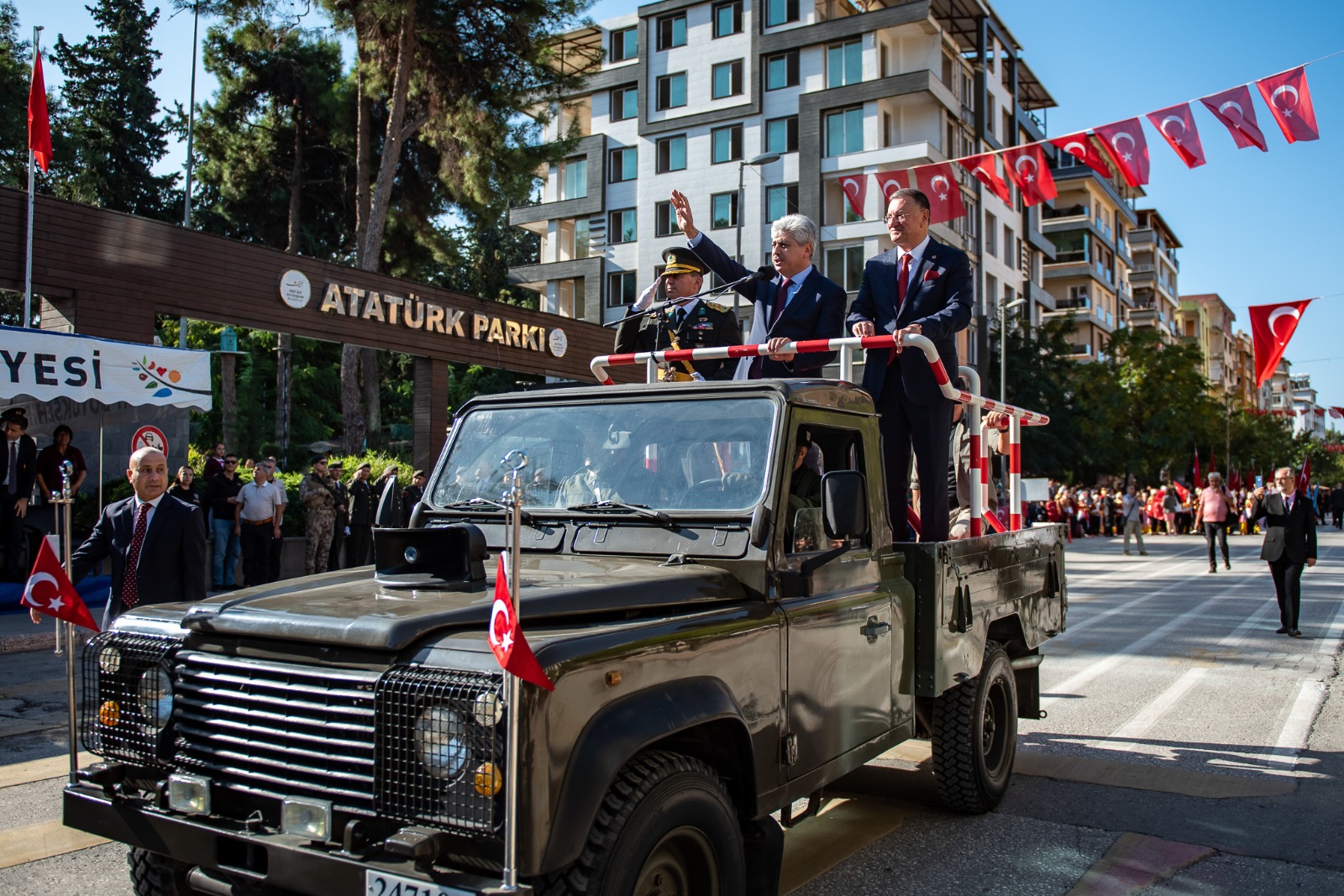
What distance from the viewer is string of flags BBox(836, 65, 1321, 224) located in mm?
12633

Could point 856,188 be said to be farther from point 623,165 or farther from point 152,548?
point 623,165

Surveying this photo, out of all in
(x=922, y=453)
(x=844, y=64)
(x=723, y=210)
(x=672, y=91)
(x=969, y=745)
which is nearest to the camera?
(x=969, y=745)

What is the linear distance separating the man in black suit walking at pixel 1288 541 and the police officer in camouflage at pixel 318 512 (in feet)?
40.1

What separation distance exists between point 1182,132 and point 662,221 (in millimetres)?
33511

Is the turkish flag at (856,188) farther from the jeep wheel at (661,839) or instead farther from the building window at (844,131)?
the building window at (844,131)

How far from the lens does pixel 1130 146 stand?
46.5 feet

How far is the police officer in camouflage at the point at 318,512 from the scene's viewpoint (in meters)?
15.7

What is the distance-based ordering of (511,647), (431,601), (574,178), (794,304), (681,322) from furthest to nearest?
(574,178), (681,322), (794,304), (431,601), (511,647)

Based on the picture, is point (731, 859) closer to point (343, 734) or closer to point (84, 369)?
point (343, 734)

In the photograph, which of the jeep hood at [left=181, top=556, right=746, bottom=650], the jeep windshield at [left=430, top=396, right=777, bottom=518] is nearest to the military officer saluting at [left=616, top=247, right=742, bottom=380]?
the jeep windshield at [left=430, top=396, right=777, bottom=518]

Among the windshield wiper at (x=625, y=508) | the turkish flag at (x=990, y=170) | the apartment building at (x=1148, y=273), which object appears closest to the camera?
the windshield wiper at (x=625, y=508)

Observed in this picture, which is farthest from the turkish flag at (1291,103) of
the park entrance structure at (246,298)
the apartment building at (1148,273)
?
the apartment building at (1148,273)

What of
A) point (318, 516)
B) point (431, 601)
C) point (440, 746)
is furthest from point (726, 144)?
point (440, 746)

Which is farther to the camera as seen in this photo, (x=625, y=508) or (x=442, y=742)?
(x=625, y=508)
